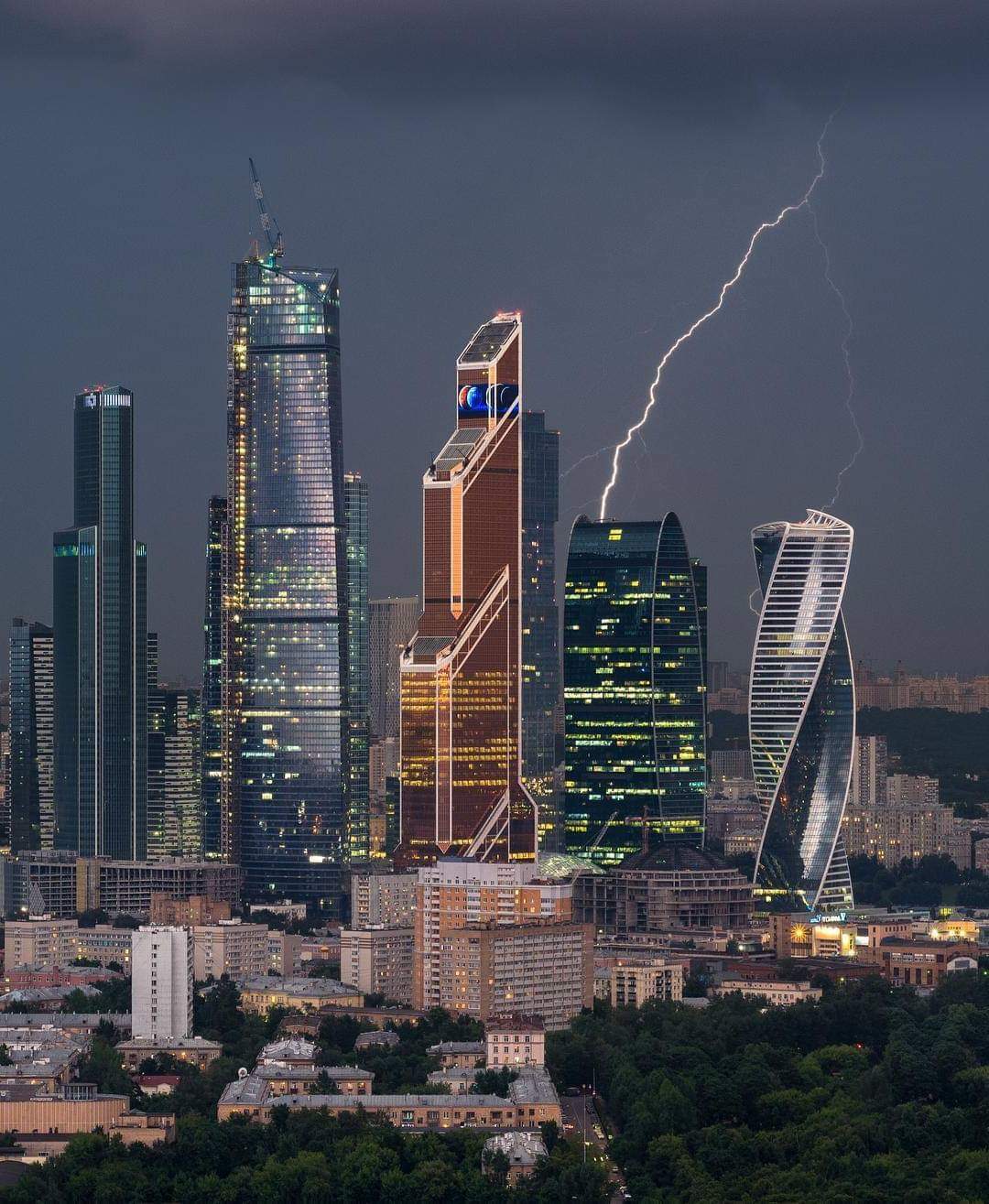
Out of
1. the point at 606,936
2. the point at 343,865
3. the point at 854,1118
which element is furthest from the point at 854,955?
the point at 854,1118

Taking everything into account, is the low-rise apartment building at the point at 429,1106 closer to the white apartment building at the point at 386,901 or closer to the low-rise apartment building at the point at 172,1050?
the low-rise apartment building at the point at 172,1050

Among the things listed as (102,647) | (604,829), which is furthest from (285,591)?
(604,829)

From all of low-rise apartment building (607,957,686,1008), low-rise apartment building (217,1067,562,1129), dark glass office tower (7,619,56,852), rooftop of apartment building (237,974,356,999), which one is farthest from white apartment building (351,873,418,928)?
low-rise apartment building (217,1067,562,1129)

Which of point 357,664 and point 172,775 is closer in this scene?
point 357,664

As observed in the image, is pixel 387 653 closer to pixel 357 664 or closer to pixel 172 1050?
pixel 357 664

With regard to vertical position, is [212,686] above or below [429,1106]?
above

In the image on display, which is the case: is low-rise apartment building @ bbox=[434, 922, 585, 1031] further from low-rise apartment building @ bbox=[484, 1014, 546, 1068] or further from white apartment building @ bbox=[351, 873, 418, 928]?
white apartment building @ bbox=[351, 873, 418, 928]

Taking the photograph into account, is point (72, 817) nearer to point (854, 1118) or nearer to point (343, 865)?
point (343, 865)

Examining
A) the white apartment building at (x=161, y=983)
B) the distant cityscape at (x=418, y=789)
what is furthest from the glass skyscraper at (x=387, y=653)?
the white apartment building at (x=161, y=983)
